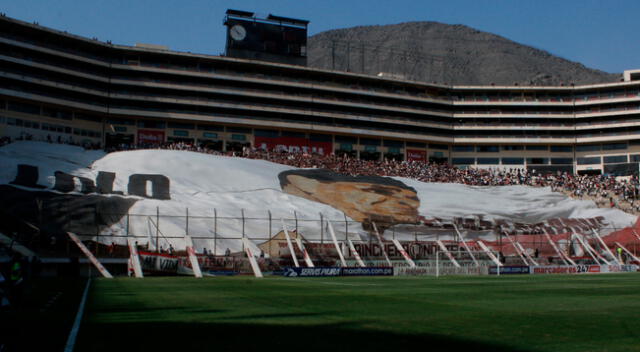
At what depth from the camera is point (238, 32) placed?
113000mm

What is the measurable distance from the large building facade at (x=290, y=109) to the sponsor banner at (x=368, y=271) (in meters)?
63.5

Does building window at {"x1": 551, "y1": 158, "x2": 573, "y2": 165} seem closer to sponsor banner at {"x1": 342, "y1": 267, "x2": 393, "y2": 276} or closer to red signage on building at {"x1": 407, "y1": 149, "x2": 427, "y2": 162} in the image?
red signage on building at {"x1": 407, "y1": 149, "x2": 427, "y2": 162}

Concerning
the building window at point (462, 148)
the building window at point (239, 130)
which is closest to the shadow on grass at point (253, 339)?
the building window at point (239, 130)

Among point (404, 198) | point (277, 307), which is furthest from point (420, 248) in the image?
point (277, 307)

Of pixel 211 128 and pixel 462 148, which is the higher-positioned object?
pixel 211 128

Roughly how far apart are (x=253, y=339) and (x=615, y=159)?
404 ft

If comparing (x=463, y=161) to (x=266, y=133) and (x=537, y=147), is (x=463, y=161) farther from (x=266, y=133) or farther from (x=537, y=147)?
(x=266, y=133)

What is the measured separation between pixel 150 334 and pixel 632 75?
434ft

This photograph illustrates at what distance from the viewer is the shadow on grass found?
10.2 metres

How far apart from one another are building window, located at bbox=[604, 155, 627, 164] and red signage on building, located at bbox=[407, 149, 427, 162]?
111ft

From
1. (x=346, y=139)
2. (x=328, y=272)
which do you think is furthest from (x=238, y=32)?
(x=328, y=272)

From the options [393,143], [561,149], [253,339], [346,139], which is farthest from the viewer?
[561,149]

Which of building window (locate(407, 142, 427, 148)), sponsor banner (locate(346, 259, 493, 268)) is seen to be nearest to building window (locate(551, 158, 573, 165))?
building window (locate(407, 142, 427, 148))

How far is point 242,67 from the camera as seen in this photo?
→ 4434 inches
